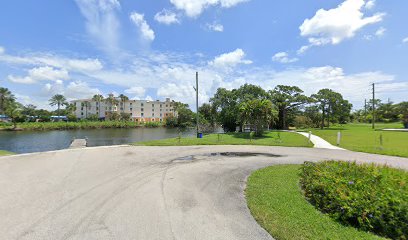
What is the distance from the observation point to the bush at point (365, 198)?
3.64m

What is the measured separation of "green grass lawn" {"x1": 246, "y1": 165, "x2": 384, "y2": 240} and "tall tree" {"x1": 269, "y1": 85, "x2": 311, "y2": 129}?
3649 cm

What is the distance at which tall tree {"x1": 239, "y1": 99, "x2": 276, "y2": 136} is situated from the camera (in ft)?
85.3

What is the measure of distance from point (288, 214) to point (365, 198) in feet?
5.01

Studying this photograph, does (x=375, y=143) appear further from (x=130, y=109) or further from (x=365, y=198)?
(x=130, y=109)

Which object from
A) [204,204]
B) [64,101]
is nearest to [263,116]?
[204,204]

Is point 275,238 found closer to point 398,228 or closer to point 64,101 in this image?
point 398,228

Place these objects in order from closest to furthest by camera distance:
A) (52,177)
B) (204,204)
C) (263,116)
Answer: (204,204)
(52,177)
(263,116)

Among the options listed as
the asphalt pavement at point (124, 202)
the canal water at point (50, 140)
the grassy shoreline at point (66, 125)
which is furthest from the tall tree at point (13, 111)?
the asphalt pavement at point (124, 202)

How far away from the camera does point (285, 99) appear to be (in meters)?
40.6

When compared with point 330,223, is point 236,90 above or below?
above

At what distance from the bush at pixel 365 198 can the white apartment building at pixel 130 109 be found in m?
95.6

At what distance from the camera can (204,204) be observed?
5168 mm

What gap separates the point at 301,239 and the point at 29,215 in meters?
5.60

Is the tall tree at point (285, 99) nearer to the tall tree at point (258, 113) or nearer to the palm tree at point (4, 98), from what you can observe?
the tall tree at point (258, 113)
